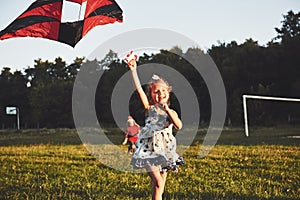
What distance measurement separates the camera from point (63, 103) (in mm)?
51188

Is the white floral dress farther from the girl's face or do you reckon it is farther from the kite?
the kite

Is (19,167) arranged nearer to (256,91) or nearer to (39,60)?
(256,91)

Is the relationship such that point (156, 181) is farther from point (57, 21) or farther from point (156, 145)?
point (57, 21)

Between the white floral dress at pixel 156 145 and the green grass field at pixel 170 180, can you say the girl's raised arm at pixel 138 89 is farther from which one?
the green grass field at pixel 170 180

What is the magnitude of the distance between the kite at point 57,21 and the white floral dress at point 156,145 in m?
1.50

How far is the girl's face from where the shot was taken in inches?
187

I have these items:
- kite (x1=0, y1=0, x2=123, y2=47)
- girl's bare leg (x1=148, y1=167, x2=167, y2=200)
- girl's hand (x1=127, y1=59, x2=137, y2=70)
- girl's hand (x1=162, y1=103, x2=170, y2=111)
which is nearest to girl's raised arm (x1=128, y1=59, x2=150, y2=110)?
girl's hand (x1=127, y1=59, x2=137, y2=70)

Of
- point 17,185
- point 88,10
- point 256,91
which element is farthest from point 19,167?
point 256,91

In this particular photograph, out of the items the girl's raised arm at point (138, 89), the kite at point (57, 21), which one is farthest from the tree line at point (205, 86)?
the girl's raised arm at point (138, 89)

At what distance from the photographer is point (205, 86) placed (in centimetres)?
4162

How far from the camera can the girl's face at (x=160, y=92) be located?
476 centimetres

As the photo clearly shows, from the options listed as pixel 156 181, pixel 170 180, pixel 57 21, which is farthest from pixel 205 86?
pixel 156 181

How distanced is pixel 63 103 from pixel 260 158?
42.4 m

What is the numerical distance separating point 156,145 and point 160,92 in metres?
0.54
